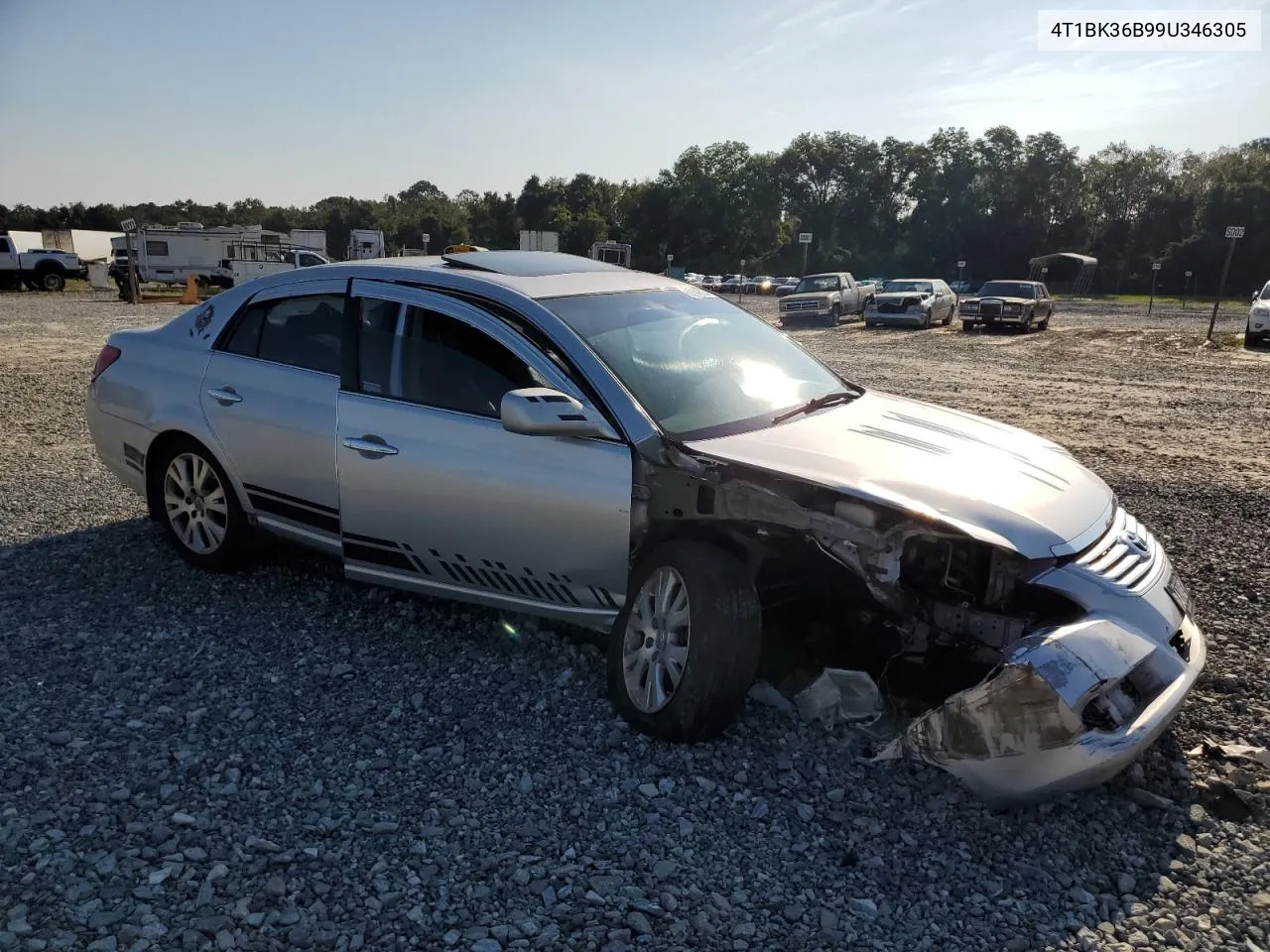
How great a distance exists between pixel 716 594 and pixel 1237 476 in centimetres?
677

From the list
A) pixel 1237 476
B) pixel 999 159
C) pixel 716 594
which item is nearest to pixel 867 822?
pixel 716 594

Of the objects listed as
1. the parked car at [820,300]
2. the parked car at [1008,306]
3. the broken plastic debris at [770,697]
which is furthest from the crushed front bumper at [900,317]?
the broken plastic debris at [770,697]

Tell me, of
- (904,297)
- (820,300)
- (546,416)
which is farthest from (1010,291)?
(546,416)

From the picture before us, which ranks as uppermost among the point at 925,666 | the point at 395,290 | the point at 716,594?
the point at 395,290

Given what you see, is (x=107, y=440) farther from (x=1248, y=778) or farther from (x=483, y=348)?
(x=1248, y=778)

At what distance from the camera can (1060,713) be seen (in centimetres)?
271

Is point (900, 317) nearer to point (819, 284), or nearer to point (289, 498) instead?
point (819, 284)

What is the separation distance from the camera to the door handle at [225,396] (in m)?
4.51

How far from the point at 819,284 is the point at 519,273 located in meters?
25.8

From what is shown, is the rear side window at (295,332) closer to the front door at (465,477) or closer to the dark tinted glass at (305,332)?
the dark tinted glass at (305,332)

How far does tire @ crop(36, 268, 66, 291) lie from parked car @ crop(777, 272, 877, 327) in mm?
29741

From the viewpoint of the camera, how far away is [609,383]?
3609mm

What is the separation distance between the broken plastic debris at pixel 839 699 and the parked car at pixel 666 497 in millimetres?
140

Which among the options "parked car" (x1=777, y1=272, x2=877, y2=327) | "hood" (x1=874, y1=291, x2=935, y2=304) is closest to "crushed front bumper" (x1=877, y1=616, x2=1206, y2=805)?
"hood" (x1=874, y1=291, x2=935, y2=304)
